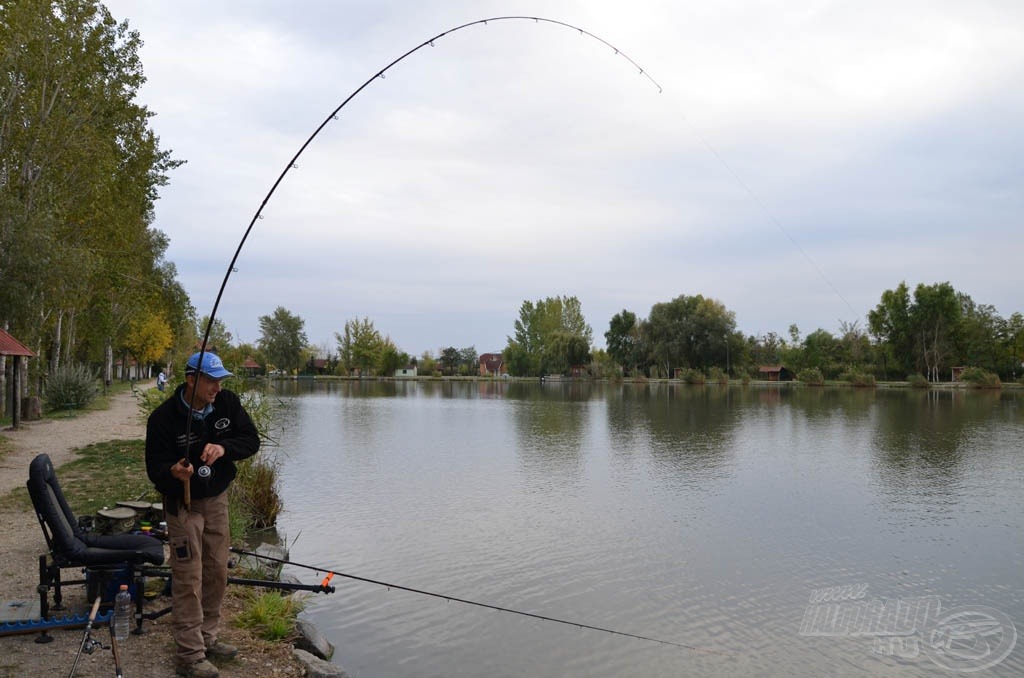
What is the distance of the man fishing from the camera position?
197 inches

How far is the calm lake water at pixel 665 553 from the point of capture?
752 cm

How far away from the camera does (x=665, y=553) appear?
11.1 metres

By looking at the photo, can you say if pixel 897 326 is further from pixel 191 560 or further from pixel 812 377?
pixel 191 560

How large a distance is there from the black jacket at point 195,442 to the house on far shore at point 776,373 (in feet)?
316

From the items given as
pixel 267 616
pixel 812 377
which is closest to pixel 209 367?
pixel 267 616

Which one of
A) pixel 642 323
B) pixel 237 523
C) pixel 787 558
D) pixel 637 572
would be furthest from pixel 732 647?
pixel 642 323

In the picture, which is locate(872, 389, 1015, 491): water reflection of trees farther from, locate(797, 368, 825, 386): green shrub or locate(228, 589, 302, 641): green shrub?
locate(797, 368, 825, 386): green shrub

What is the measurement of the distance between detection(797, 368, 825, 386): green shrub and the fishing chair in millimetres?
84261

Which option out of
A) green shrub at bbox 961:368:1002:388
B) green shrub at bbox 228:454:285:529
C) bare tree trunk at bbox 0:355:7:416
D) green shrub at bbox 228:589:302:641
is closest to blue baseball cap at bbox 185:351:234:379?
green shrub at bbox 228:589:302:641

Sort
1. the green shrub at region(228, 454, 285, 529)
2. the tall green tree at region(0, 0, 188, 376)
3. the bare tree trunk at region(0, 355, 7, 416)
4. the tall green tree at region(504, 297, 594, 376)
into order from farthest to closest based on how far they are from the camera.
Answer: the tall green tree at region(504, 297, 594, 376) < the bare tree trunk at region(0, 355, 7, 416) < the tall green tree at region(0, 0, 188, 376) < the green shrub at region(228, 454, 285, 529)

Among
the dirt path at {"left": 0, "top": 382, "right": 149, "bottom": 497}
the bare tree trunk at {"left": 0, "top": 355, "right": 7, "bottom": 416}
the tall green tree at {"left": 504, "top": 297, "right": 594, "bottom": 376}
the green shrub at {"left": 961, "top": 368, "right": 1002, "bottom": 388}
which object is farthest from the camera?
the tall green tree at {"left": 504, "top": 297, "right": 594, "bottom": 376}

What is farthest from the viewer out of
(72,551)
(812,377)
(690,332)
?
(690,332)

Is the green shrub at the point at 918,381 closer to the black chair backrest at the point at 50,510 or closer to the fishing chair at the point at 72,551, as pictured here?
the fishing chair at the point at 72,551
